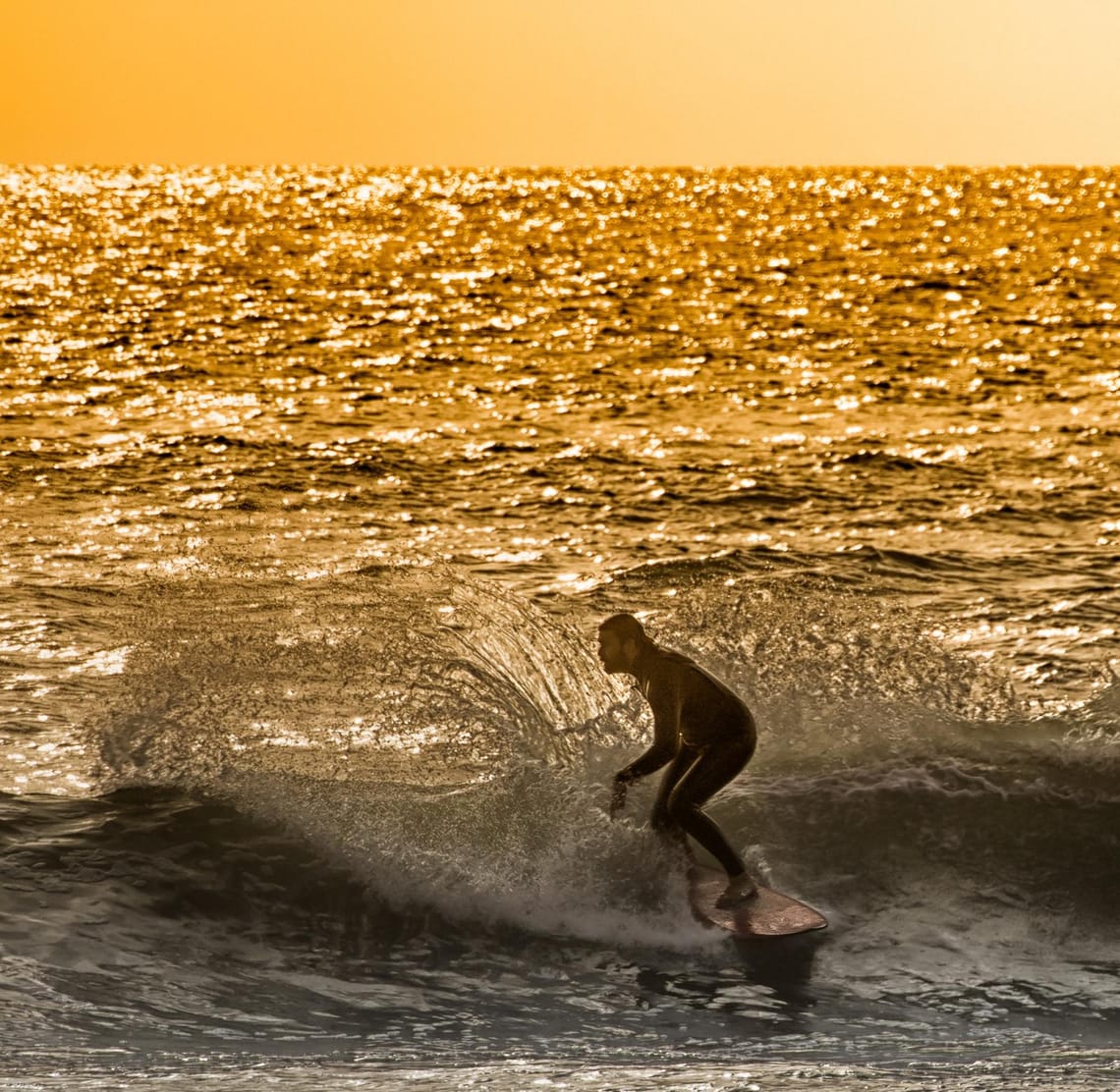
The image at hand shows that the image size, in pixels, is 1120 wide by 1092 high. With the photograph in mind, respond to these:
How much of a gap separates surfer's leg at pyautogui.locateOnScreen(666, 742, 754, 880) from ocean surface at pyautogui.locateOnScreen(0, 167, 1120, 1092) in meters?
0.64

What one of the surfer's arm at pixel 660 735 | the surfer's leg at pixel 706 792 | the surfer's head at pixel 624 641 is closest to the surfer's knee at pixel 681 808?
the surfer's leg at pixel 706 792

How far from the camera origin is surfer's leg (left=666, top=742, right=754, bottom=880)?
10.3 metres

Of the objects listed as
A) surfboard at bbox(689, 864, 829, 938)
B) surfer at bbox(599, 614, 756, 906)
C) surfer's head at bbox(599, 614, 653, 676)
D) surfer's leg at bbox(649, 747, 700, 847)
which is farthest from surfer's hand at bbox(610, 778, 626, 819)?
surfboard at bbox(689, 864, 829, 938)

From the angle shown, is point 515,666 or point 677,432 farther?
point 677,432

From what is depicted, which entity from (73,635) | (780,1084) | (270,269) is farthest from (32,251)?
(780,1084)

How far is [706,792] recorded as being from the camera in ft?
34.0

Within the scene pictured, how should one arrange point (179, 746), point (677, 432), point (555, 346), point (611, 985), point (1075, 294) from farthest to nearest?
1. point (1075, 294)
2. point (555, 346)
3. point (677, 432)
4. point (179, 746)
5. point (611, 985)

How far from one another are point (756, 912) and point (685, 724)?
1458 mm

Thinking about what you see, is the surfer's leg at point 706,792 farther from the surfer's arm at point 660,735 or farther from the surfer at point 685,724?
the surfer's arm at point 660,735

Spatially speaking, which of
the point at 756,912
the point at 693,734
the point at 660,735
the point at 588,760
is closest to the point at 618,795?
the point at 660,735

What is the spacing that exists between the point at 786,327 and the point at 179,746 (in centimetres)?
5077

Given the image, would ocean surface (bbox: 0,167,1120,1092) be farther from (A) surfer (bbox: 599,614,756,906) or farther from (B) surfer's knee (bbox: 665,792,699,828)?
(A) surfer (bbox: 599,614,756,906)

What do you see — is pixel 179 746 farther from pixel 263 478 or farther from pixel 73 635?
pixel 263 478

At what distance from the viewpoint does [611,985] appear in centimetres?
1012
